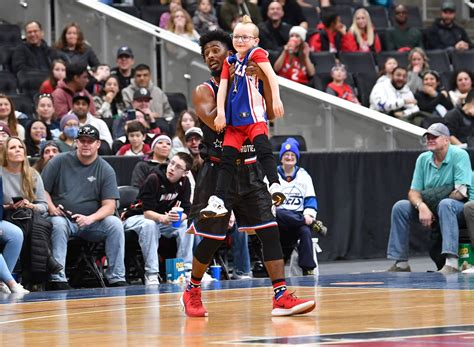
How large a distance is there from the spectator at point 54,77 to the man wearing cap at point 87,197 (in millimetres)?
3121

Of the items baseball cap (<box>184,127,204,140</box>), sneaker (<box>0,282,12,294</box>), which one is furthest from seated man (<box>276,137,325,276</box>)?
sneaker (<box>0,282,12,294</box>)

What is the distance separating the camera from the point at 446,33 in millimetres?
21938

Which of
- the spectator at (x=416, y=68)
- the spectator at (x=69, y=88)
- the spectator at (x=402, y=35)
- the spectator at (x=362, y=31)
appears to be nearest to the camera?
the spectator at (x=69, y=88)

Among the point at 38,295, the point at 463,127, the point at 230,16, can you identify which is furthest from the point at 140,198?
the point at 230,16

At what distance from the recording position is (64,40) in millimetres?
17156

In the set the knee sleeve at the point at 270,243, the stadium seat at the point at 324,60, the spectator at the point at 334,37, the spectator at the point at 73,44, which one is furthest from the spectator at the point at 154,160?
the spectator at the point at 334,37

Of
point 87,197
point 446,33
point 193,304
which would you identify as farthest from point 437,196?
point 446,33

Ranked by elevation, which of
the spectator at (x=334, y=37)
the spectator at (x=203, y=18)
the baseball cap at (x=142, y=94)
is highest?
the spectator at (x=203, y=18)

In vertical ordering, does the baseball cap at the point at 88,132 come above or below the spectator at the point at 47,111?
below

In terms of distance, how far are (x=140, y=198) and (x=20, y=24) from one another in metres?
5.96

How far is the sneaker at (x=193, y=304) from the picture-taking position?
8484 mm

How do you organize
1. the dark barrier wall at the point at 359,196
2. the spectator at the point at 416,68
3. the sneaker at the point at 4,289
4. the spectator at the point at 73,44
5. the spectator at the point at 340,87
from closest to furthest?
the sneaker at the point at 4,289 → the dark barrier wall at the point at 359,196 → the spectator at the point at 73,44 → the spectator at the point at 340,87 → the spectator at the point at 416,68

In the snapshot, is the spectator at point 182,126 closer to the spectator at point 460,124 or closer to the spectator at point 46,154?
the spectator at point 46,154

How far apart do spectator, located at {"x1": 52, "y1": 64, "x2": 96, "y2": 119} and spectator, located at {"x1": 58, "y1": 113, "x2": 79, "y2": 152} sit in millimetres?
1255
